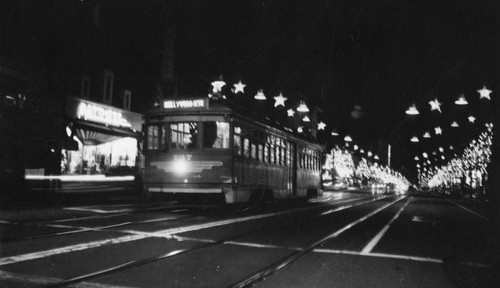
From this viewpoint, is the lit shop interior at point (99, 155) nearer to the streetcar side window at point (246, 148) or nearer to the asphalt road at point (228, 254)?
the streetcar side window at point (246, 148)

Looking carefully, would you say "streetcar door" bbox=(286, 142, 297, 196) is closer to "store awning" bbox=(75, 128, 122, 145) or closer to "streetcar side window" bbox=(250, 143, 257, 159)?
"streetcar side window" bbox=(250, 143, 257, 159)

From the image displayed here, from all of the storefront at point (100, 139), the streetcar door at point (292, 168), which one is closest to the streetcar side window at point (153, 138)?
the streetcar door at point (292, 168)

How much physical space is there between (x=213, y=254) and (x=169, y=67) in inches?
511

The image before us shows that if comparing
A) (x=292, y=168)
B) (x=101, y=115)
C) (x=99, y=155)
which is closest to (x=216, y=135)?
(x=292, y=168)

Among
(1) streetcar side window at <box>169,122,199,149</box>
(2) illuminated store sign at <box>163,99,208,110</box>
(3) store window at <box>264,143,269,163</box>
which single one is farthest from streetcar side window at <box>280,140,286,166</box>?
(2) illuminated store sign at <box>163,99,208,110</box>

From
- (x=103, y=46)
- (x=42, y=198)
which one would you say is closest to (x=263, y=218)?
(x=42, y=198)

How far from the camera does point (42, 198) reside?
20891 millimetres

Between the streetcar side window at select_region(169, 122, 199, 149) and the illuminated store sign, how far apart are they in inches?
21.9

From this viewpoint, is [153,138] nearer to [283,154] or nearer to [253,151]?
[253,151]

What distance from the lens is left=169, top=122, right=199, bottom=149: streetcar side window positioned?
16.5m

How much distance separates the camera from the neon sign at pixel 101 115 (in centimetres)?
2677

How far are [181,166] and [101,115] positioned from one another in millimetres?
13962

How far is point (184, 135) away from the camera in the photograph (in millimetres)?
16703

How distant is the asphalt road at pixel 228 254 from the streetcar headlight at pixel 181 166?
2.25 meters
